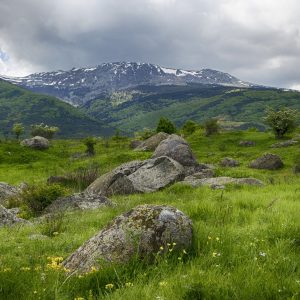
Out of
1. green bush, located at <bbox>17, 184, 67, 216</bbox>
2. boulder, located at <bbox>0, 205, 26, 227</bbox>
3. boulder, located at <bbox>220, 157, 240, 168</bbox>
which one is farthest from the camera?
boulder, located at <bbox>220, 157, 240, 168</bbox>

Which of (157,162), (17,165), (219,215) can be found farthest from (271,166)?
(219,215)

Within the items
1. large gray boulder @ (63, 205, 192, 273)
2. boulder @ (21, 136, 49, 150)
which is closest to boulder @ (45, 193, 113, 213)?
large gray boulder @ (63, 205, 192, 273)

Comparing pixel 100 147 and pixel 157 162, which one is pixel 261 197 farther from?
pixel 100 147

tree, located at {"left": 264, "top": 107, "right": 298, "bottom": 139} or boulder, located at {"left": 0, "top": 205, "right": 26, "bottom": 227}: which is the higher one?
tree, located at {"left": 264, "top": 107, "right": 298, "bottom": 139}

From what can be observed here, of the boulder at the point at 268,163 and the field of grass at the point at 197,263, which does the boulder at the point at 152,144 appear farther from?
the field of grass at the point at 197,263

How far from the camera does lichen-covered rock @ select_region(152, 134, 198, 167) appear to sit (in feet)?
135

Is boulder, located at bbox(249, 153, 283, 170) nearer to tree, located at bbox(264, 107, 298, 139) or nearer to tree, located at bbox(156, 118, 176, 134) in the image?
tree, located at bbox(264, 107, 298, 139)

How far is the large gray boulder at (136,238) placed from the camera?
7750 millimetres

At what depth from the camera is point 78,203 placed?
1934cm

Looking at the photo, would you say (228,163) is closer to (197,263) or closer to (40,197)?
(40,197)

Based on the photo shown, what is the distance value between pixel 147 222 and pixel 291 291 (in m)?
3.16

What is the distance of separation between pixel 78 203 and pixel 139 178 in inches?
377

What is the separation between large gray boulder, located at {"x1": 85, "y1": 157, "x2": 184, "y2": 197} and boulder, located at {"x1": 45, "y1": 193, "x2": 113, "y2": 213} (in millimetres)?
3889

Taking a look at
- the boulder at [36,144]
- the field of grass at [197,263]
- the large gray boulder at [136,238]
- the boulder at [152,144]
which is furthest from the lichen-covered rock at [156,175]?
the boulder at [36,144]
